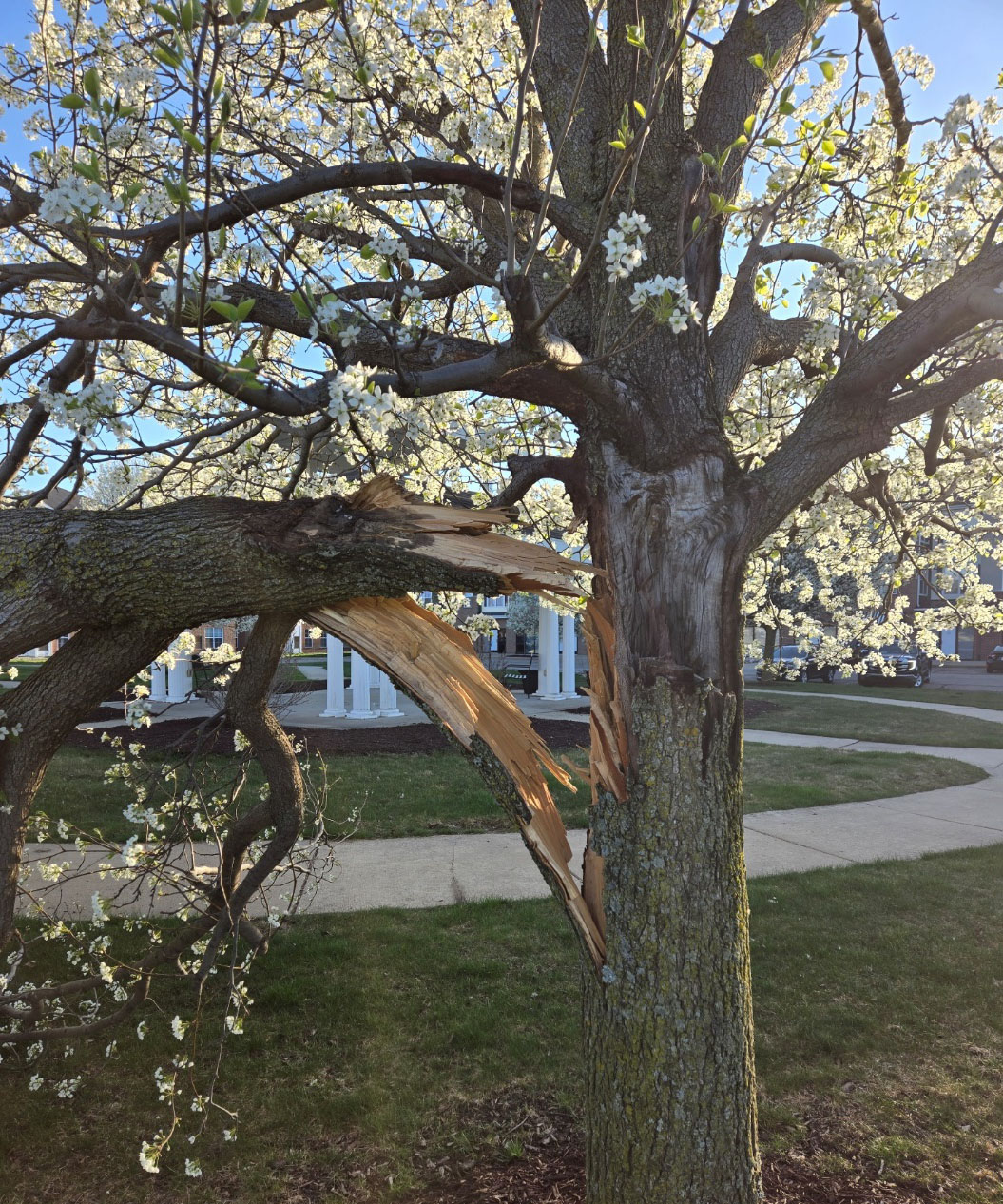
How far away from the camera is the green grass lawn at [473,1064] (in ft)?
10.6

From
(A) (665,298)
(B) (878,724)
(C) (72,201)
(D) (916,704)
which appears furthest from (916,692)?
(C) (72,201)

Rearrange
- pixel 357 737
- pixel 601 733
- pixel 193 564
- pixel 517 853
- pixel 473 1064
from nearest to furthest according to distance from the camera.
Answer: pixel 193 564 < pixel 601 733 < pixel 473 1064 < pixel 517 853 < pixel 357 737

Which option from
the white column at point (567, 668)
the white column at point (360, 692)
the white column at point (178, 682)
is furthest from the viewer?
the white column at point (567, 668)

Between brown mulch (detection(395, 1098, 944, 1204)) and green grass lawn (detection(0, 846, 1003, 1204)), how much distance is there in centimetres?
2

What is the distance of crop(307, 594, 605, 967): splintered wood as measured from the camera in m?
2.64

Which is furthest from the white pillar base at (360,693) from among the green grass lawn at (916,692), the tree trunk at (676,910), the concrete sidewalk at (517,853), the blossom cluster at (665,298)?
the green grass lawn at (916,692)

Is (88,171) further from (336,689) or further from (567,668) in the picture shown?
(567,668)

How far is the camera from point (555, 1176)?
317cm

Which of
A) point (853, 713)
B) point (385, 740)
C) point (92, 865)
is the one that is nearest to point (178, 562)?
point (92, 865)

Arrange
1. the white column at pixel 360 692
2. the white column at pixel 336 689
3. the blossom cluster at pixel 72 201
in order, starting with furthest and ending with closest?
the white column at pixel 360 692, the white column at pixel 336 689, the blossom cluster at pixel 72 201

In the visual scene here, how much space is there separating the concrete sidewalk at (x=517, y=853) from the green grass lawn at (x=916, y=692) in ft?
36.7

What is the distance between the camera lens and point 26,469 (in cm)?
522

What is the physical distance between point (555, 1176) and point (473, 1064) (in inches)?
31.9

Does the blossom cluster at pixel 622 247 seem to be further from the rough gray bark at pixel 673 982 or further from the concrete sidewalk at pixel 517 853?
the concrete sidewalk at pixel 517 853
